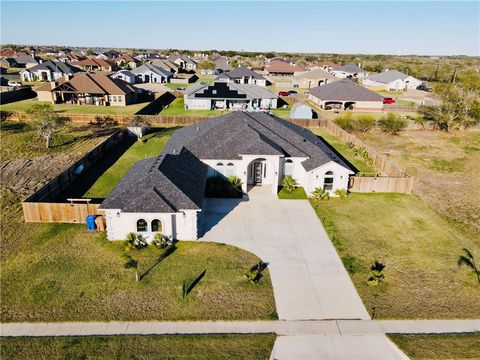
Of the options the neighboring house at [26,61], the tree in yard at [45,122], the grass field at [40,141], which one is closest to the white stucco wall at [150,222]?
the grass field at [40,141]

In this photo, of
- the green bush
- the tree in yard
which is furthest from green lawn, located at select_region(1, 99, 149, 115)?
the green bush

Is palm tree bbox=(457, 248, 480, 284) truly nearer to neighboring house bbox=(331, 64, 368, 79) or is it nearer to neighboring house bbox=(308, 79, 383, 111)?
neighboring house bbox=(308, 79, 383, 111)

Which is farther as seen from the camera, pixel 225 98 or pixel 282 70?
pixel 282 70

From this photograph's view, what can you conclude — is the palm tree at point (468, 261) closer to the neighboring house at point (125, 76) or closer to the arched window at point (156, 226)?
the arched window at point (156, 226)

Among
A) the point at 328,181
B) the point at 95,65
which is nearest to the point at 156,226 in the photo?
the point at 328,181

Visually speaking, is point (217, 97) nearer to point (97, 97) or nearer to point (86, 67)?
point (97, 97)

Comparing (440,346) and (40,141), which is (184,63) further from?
(440,346)

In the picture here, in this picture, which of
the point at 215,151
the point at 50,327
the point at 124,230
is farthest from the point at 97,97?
the point at 50,327
